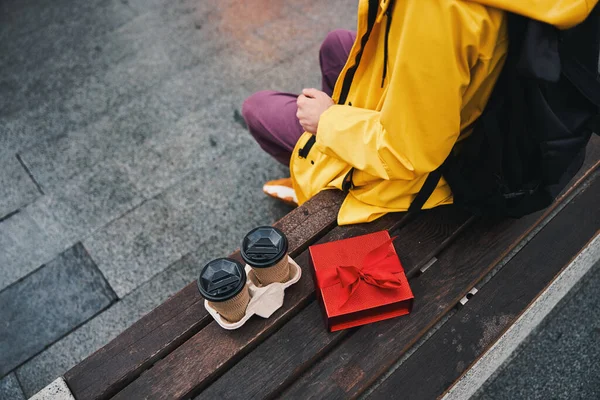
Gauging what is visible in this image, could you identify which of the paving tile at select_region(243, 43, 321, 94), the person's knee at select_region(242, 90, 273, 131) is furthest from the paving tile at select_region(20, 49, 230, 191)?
the person's knee at select_region(242, 90, 273, 131)

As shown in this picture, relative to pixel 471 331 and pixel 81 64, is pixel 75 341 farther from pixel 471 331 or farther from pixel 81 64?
pixel 81 64

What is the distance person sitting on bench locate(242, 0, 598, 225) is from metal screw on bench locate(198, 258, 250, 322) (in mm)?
465

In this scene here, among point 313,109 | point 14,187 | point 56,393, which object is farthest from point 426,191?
point 14,187

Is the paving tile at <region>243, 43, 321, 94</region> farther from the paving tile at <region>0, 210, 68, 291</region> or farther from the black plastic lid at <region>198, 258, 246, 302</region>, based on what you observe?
the black plastic lid at <region>198, 258, 246, 302</region>

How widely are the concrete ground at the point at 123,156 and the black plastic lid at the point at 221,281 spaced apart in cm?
102

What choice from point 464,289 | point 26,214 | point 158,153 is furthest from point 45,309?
point 464,289

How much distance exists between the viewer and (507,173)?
136 centimetres

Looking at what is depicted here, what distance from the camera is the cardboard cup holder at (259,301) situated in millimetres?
1347

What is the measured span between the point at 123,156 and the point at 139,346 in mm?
1596

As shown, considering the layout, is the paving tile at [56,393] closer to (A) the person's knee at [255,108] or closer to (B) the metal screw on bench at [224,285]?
(B) the metal screw on bench at [224,285]

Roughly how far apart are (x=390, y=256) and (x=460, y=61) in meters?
0.59

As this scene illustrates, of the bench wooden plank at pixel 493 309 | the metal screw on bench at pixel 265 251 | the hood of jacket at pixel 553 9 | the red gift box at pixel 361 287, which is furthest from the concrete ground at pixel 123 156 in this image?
the hood of jacket at pixel 553 9

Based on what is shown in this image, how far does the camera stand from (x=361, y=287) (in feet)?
4.43

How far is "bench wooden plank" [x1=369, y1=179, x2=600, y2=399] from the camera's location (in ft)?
4.38
